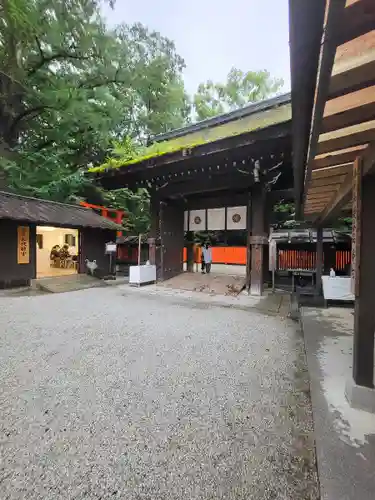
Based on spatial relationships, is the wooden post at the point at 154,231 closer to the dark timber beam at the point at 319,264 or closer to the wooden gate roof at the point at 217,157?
the wooden gate roof at the point at 217,157

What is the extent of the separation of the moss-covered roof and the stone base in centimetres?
634

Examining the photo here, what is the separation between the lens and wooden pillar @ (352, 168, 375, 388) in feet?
6.96

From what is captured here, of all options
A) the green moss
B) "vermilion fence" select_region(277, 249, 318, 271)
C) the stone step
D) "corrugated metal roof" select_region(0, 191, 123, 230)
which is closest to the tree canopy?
the green moss

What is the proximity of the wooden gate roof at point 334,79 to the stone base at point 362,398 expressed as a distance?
1.81m

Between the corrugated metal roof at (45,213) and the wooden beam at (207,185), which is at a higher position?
the wooden beam at (207,185)

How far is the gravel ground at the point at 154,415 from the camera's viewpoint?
60.9 inches

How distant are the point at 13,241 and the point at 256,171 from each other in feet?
27.3

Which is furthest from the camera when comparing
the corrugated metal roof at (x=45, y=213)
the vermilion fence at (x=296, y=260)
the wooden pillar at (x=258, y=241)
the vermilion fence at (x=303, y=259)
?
the corrugated metal roof at (x=45, y=213)

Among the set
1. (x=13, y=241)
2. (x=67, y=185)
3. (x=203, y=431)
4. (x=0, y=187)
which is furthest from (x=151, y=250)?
(x=203, y=431)

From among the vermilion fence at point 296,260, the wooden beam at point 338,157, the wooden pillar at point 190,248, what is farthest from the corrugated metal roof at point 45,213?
the wooden beam at point 338,157

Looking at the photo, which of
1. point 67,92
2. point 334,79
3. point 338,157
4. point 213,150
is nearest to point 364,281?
point 338,157

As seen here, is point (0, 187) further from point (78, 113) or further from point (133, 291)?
point (133, 291)

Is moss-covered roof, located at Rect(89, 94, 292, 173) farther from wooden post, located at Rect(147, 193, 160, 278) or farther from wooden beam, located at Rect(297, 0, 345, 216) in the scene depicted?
wooden beam, located at Rect(297, 0, 345, 216)

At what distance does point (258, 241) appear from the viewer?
7.52 metres
